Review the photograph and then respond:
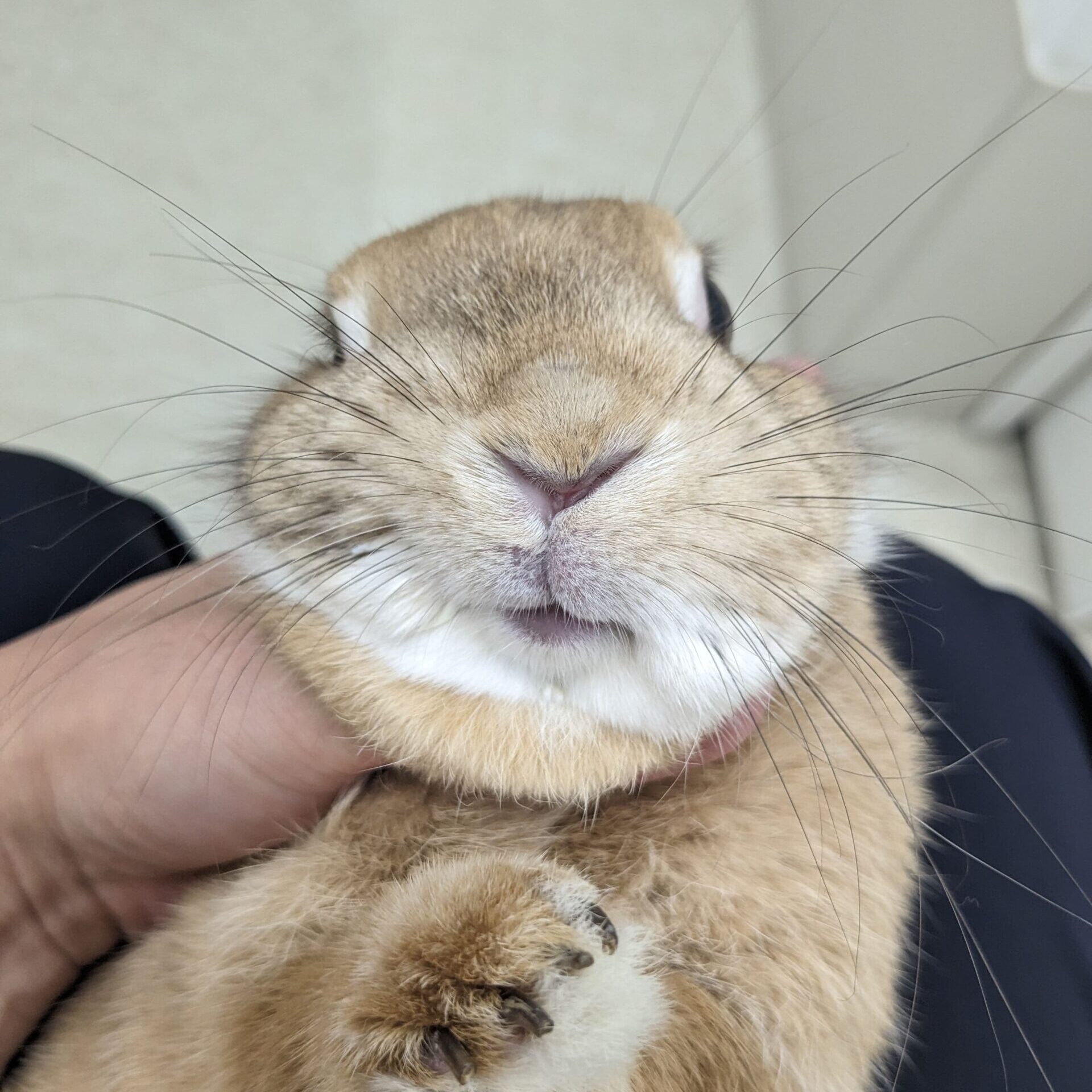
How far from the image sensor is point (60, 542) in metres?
1.22

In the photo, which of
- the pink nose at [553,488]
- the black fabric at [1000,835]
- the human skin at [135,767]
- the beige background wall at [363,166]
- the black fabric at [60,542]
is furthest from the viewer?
the beige background wall at [363,166]

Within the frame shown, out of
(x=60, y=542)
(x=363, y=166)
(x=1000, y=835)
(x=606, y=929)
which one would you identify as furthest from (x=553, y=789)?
(x=363, y=166)

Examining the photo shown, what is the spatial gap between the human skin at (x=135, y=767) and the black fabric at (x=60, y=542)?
0.58 ft

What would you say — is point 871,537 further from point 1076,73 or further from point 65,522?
point 65,522

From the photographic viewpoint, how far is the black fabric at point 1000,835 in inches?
39.9

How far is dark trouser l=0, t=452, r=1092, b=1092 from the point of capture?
102 centimetres

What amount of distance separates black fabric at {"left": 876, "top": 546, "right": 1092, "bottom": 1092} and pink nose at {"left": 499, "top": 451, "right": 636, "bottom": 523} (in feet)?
1.93

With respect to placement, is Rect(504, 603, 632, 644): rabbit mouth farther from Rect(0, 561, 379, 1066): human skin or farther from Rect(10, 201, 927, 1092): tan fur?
Rect(0, 561, 379, 1066): human skin

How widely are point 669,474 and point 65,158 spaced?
2180 mm

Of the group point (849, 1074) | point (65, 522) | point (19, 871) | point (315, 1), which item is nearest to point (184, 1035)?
point (19, 871)

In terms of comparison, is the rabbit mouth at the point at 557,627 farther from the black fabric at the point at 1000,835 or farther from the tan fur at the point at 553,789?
the black fabric at the point at 1000,835

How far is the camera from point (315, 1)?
2168 mm

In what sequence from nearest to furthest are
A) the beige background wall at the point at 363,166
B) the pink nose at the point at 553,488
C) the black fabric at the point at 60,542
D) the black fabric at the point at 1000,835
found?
the pink nose at the point at 553,488 → the black fabric at the point at 1000,835 → the black fabric at the point at 60,542 → the beige background wall at the point at 363,166

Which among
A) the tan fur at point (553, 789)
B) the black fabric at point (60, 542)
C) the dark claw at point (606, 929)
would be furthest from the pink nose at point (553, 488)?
the black fabric at point (60, 542)
